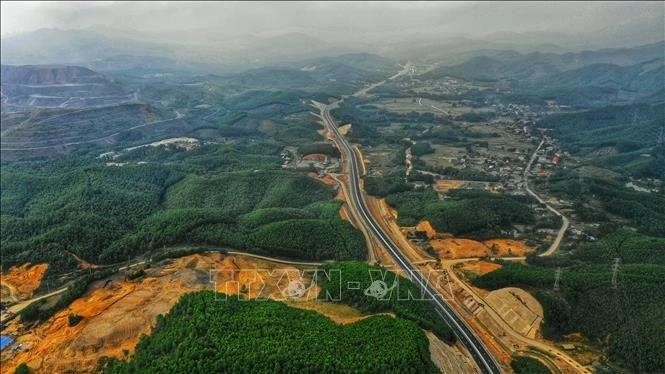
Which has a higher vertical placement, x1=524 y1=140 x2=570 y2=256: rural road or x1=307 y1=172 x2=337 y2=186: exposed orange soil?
x1=307 y1=172 x2=337 y2=186: exposed orange soil

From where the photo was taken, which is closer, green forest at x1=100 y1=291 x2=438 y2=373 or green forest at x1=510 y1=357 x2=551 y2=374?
green forest at x1=100 y1=291 x2=438 y2=373

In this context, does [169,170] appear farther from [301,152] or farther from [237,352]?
[237,352]

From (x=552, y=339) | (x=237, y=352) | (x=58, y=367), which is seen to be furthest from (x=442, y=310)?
(x=58, y=367)

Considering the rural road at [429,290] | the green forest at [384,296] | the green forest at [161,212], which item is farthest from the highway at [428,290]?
the green forest at [161,212]

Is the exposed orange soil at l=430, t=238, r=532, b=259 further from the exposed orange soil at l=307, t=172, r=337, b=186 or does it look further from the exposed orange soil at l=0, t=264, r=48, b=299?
the exposed orange soil at l=0, t=264, r=48, b=299

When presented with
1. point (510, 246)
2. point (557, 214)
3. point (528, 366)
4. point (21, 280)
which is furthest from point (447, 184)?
point (21, 280)

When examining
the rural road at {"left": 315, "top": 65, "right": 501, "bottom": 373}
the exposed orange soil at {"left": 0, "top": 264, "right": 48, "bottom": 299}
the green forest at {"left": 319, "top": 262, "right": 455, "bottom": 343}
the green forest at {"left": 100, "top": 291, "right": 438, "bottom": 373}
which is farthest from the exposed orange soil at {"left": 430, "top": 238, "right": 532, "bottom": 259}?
the exposed orange soil at {"left": 0, "top": 264, "right": 48, "bottom": 299}

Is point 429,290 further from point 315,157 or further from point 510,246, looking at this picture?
point 315,157
